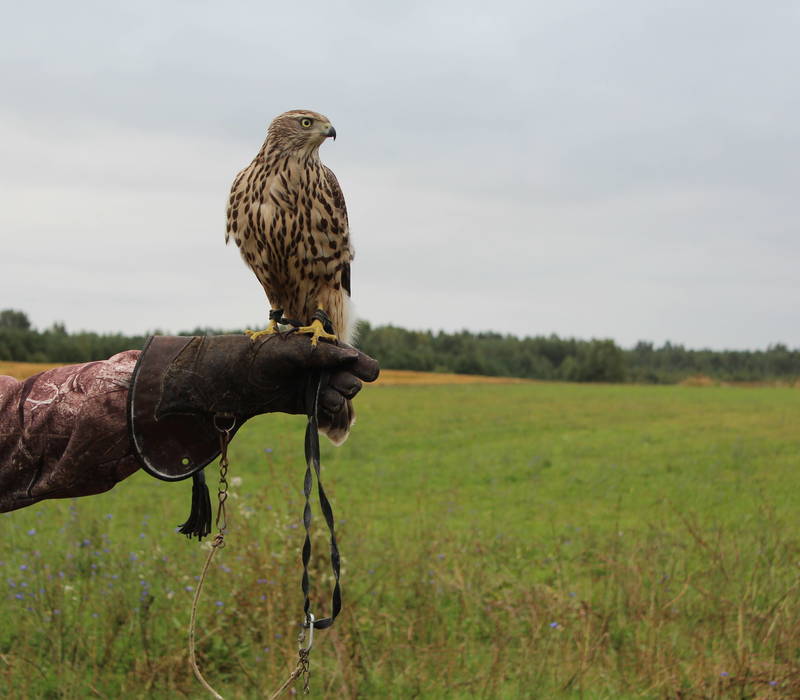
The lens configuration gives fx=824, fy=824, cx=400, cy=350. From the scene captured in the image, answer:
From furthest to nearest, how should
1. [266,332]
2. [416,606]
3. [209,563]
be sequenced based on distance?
[416,606], [266,332], [209,563]

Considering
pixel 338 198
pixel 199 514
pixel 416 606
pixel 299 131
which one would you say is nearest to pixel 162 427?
pixel 199 514

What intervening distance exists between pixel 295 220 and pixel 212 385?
0.80 m

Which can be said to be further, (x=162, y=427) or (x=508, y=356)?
(x=508, y=356)

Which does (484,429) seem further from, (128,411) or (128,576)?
(128,411)

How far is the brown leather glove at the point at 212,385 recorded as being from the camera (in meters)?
2.80

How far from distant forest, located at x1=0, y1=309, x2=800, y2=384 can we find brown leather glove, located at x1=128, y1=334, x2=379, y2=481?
39.7 m

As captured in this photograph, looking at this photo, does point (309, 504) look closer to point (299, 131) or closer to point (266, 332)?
point (266, 332)

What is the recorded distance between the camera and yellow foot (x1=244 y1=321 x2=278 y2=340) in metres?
3.06

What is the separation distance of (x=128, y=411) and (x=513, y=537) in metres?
8.34

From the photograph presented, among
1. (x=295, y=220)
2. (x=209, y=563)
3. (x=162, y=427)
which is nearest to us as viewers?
(x=209, y=563)

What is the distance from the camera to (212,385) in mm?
2900

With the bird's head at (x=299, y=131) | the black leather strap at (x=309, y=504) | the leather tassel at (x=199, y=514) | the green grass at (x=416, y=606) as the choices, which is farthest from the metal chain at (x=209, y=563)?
the green grass at (x=416, y=606)

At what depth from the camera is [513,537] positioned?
34.4 ft

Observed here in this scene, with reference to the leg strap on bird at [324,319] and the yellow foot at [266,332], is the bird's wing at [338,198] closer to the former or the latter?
the leg strap on bird at [324,319]
